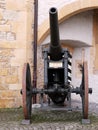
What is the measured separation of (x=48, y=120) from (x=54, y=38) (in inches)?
54.9

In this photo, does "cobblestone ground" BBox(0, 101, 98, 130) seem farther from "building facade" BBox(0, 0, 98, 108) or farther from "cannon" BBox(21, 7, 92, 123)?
"building facade" BBox(0, 0, 98, 108)

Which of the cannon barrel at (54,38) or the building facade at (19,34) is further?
the building facade at (19,34)

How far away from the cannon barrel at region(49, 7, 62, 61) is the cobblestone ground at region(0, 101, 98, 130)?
1048 millimetres

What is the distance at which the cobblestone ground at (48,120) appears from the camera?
5.61m

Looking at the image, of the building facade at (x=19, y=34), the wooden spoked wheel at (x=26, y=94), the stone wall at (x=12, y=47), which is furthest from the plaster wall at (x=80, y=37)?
the wooden spoked wheel at (x=26, y=94)

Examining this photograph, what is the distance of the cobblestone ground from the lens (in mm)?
5605

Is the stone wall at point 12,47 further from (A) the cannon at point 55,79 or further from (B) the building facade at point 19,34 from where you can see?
(A) the cannon at point 55,79

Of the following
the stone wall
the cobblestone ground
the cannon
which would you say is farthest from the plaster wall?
the cannon

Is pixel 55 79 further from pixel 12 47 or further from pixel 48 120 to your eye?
pixel 12 47

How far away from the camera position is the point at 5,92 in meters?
7.60

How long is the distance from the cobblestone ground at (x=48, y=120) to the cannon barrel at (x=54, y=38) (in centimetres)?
105

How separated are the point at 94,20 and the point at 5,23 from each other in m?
2.44

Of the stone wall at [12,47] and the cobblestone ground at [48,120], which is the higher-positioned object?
the stone wall at [12,47]

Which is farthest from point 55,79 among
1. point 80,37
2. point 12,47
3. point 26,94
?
point 80,37
